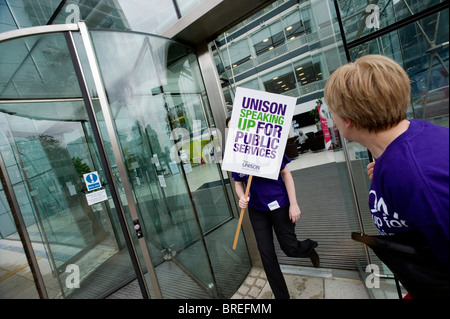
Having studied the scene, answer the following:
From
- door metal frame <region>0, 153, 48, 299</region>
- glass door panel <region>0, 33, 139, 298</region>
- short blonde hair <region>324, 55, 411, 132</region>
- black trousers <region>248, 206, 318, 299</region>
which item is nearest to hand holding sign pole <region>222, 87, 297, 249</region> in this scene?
black trousers <region>248, 206, 318, 299</region>

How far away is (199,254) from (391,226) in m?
2.14

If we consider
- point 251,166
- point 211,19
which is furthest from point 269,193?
point 211,19

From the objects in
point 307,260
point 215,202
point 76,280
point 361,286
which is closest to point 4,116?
point 76,280

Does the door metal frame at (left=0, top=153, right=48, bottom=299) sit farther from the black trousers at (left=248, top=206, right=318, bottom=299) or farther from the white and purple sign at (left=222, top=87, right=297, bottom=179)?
the black trousers at (left=248, top=206, right=318, bottom=299)

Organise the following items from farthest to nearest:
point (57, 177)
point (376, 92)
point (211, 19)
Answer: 1. point (57, 177)
2. point (211, 19)
3. point (376, 92)

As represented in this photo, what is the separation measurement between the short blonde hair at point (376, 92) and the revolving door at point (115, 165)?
62.9 inches

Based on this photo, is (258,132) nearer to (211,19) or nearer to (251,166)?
(251,166)

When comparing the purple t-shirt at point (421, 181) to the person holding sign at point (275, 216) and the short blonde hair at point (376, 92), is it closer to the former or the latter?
the short blonde hair at point (376, 92)

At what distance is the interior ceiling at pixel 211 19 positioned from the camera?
206 centimetres

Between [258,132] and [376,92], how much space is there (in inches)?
37.4

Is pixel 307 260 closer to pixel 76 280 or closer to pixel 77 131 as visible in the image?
pixel 76 280

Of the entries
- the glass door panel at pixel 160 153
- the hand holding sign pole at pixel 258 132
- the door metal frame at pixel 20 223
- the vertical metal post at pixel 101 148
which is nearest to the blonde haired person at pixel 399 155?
the hand holding sign pole at pixel 258 132

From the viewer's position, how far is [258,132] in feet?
5.48

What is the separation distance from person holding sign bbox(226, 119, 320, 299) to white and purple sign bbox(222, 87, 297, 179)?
0.23m
